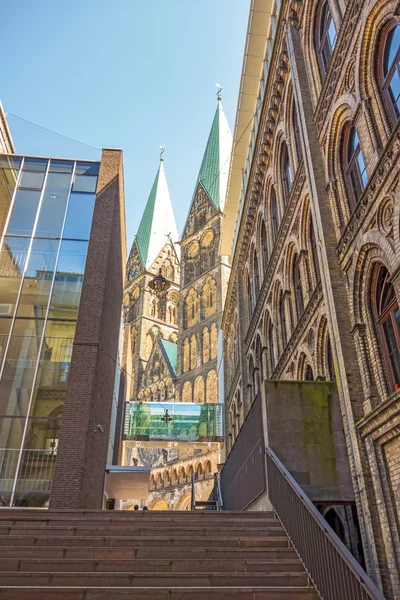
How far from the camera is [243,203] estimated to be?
24.5 m

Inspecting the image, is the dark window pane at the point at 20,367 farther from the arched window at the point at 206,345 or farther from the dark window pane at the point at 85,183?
the arched window at the point at 206,345

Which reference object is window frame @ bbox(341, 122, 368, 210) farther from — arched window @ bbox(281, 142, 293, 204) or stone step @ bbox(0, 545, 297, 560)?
stone step @ bbox(0, 545, 297, 560)

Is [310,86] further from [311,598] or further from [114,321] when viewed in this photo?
[311,598]

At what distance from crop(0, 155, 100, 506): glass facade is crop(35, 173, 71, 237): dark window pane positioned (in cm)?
3

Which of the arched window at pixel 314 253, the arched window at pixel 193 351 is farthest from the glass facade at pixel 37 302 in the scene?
the arched window at pixel 193 351

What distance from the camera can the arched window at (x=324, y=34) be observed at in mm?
13834

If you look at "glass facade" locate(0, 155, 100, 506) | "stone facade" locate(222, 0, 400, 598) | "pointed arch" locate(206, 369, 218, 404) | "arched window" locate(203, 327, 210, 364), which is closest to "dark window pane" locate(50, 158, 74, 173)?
"glass facade" locate(0, 155, 100, 506)

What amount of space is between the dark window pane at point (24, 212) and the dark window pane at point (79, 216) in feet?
3.96

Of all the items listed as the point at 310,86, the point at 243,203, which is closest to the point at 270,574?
the point at 310,86

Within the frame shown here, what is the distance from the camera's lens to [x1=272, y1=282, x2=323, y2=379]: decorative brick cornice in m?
13.0

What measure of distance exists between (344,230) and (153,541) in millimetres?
7389

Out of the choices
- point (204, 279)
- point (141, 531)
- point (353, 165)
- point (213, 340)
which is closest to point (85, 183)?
point (353, 165)

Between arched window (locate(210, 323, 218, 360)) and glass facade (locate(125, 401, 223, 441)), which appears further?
arched window (locate(210, 323, 218, 360))

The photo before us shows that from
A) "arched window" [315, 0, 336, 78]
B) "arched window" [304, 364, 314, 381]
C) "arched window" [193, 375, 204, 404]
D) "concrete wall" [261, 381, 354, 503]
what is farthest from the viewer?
"arched window" [193, 375, 204, 404]
